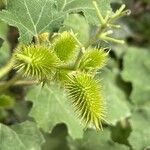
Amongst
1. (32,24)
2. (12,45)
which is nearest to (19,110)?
(12,45)

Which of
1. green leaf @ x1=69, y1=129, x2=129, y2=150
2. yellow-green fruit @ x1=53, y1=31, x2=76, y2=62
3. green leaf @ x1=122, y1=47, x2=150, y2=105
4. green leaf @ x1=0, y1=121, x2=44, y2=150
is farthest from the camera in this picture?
green leaf @ x1=122, y1=47, x2=150, y2=105

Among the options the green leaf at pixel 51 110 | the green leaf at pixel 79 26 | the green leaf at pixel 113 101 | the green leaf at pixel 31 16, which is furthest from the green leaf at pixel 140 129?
the green leaf at pixel 31 16

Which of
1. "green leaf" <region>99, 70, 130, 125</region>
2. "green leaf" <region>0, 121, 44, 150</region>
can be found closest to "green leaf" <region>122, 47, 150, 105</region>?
"green leaf" <region>99, 70, 130, 125</region>

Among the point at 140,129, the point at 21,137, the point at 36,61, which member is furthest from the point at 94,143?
the point at 36,61

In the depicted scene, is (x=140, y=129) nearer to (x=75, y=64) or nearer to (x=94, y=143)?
(x=94, y=143)

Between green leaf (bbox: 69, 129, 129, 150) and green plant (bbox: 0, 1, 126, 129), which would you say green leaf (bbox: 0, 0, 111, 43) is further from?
green leaf (bbox: 69, 129, 129, 150)

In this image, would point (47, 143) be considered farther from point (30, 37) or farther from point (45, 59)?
point (45, 59)
